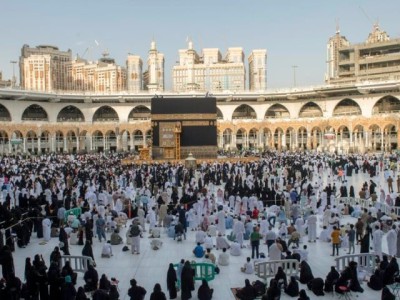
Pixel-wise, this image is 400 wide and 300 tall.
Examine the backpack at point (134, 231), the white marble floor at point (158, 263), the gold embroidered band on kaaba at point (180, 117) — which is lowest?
the white marble floor at point (158, 263)

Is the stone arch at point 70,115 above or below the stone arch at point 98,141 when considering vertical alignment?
above

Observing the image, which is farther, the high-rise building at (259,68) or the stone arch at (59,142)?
the high-rise building at (259,68)

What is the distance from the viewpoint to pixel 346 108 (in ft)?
145

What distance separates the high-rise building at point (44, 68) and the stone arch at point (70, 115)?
27579 mm

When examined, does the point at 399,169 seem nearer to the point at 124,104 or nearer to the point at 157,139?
the point at 157,139

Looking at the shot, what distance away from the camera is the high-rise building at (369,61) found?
48.0 m

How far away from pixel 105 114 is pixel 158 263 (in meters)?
43.8

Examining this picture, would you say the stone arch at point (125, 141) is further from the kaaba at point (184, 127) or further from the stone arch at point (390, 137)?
the stone arch at point (390, 137)

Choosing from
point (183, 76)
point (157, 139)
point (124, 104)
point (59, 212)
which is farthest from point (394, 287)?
point (183, 76)

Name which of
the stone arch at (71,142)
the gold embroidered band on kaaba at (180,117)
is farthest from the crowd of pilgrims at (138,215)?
the stone arch at (71,142)

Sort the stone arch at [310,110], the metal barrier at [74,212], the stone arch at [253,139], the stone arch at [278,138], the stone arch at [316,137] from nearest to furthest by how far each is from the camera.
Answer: the metal barrier at [74,212] < the stone arch at [316,137] < the stone arch at [278,138] < the stone arch at [310,110] < the stone arch at [253,139]

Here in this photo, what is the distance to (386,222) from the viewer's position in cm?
928

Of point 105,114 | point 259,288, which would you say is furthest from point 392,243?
point 105,114

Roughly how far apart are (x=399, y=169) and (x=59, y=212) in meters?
18.7
